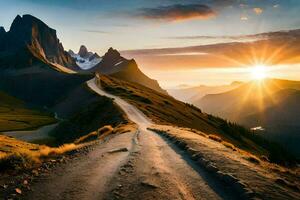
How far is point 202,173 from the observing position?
21.7 metres

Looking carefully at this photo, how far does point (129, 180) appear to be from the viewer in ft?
63.5

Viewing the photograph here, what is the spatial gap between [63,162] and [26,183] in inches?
256

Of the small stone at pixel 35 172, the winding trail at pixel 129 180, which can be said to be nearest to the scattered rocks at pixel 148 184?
the winding trail at pixel 129 180

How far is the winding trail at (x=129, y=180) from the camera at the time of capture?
16.9m

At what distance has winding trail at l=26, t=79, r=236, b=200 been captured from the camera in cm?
1689

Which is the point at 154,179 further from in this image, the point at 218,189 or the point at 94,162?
the point at 94,162

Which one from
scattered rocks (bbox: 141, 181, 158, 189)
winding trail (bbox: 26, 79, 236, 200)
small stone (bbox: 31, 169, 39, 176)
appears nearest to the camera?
winding trail (bbox: 26, 79, 236, 200)

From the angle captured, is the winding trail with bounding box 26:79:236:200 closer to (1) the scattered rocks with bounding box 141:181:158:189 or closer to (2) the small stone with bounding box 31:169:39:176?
(1) the scattered rocks with bounding box 141:181:158:189

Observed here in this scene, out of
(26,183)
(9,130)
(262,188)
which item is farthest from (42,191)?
(9,130)

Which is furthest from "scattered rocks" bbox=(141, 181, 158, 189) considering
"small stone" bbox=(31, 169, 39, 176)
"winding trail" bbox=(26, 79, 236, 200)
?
"small stone" bbox=(31, 169, 39, 176)

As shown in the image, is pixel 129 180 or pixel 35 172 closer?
pixel 129 180

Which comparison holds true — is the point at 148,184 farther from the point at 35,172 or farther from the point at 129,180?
the point at 35,172

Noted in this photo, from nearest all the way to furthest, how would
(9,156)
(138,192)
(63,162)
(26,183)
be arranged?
1. (138,192)
2. (26,183)
3. (9,156)
4. (63,162)

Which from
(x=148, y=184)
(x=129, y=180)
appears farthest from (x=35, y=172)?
(x=148, y=184)
